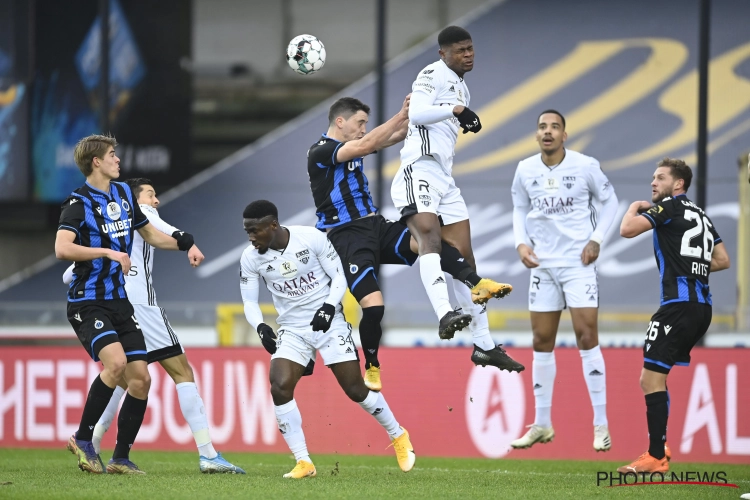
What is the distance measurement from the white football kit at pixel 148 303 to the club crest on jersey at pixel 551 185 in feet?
10.2

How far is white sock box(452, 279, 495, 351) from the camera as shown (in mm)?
→ 8297

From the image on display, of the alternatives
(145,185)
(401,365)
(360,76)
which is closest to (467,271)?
(145,185)

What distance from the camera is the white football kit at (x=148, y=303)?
27.7 ft

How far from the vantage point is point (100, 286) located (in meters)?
7.78

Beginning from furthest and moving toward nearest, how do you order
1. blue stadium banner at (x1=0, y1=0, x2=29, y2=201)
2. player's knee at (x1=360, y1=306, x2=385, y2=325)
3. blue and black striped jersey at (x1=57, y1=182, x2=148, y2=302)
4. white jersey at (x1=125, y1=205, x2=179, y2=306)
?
blue stadium banner at (x1=0, y1=0, x2=29, y2=201) → white jersey at (x1=125, y1=205, x2=179, y2=306) → player's knee at (x1=360, y1=306, x2=385, y2=325) → blue and black striped jersey at (x1=57, y1=182, x2=148, y2=302)

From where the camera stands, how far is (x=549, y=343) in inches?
364

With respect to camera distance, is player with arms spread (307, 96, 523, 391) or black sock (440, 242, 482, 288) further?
player with arms spread (307, 96, 523, 391)

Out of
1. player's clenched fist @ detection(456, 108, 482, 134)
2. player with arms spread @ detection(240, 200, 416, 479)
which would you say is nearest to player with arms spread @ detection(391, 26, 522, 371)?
player's clenched fist @ detection(456, 108, 482, 134)

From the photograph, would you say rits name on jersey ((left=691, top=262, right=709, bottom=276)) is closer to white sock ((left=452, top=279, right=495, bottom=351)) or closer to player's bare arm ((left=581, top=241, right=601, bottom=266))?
player's bare arm ((left=581, top=241, right=601, bottom=266))

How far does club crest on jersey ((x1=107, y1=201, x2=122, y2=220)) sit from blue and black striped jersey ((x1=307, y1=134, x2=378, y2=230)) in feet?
4.69

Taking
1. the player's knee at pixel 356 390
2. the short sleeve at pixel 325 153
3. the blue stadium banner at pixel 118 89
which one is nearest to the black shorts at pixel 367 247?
the short sleeve at pixel 325 153

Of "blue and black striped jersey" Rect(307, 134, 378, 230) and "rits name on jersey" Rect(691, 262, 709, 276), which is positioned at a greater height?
"blue and black striped jersey" Rect(307, 134, 378, 230)

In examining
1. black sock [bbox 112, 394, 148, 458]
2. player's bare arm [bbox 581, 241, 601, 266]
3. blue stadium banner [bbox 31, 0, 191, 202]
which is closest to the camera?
black sock [bbox 112, 394, 148, 458]

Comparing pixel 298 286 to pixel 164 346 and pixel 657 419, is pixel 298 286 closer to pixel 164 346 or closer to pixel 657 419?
pixel 164 346
